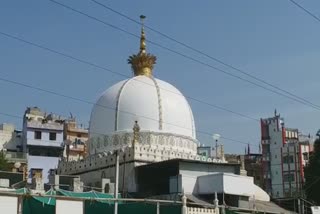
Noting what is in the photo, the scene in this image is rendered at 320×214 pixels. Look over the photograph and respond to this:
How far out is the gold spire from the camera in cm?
4203

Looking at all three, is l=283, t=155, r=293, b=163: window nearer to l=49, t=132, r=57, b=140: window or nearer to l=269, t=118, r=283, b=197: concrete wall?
l=269, t=118, r=283, b=197: concrete wall

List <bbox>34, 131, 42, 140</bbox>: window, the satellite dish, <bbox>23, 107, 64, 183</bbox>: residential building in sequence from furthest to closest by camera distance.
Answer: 1. <bbox>34, 131, 42, 140</bbox>: window
2. <bbox>23, 107, 64, 183</bbox>: residential building
3. the satellite dish

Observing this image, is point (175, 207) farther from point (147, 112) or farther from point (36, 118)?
point (36, 118)

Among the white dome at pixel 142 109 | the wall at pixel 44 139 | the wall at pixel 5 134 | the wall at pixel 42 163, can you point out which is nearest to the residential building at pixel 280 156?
the wall at pixel 44 139

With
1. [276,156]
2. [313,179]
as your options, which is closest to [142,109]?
[313,179]

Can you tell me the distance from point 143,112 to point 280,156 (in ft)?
130

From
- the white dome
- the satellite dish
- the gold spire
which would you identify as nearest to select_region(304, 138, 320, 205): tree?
the white dome

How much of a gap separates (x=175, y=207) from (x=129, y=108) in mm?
18817

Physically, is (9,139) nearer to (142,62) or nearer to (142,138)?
(142,62)

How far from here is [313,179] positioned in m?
38.0

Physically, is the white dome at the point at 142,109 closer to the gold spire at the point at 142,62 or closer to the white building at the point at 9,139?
the gold spire at the point at 142,62

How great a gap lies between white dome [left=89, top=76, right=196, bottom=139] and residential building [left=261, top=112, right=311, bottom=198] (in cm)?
3473

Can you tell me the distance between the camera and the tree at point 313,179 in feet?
122

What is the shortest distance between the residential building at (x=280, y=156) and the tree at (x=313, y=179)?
31.1 m
